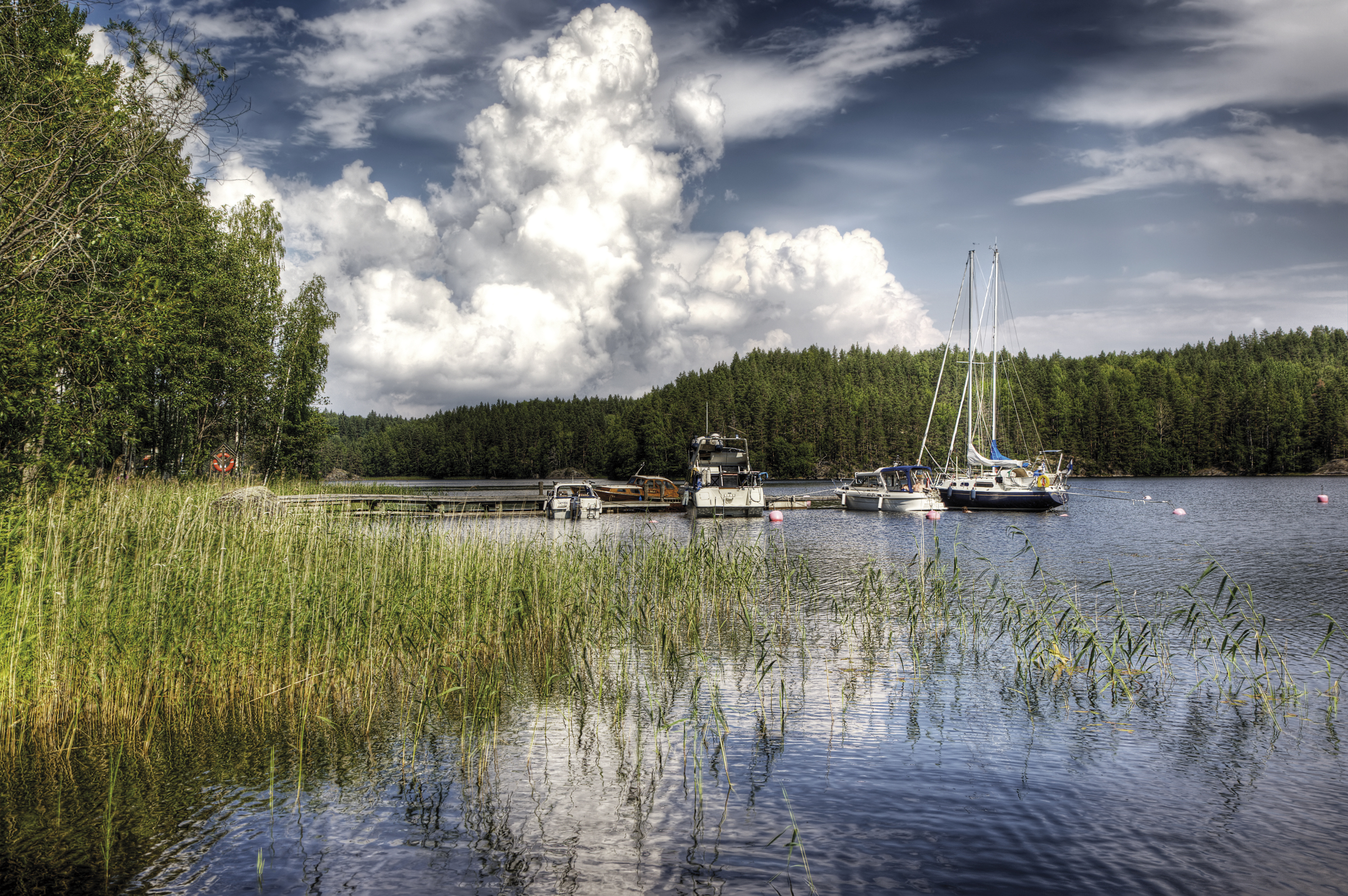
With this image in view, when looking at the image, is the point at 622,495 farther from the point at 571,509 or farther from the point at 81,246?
the point at 81,246

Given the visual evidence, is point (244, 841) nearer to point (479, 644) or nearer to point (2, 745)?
point (2, 745)

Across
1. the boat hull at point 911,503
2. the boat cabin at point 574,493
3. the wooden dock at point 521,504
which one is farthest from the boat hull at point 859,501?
the boat cabin at point 574,493

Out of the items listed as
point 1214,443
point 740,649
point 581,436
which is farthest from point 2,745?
point 581,436

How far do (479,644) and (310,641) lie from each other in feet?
8.16

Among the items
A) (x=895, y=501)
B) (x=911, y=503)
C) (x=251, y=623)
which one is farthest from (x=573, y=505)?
(x=251, y=623)

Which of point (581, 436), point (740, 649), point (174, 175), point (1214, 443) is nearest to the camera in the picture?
point (174, 175)

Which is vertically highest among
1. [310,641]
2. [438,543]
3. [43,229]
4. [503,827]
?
[43,229]

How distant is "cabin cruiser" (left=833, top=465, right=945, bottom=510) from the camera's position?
5234 centimetres

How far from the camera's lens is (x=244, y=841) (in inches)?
251

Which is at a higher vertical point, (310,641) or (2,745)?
(310,641)

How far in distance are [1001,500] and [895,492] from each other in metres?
6.89

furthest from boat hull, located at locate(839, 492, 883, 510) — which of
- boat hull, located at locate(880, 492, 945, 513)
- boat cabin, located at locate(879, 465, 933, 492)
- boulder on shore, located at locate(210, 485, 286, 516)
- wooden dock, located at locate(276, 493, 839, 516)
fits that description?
boulder on shore, located at locate(210, 485, 286, 516)

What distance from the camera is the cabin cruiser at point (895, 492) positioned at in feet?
172

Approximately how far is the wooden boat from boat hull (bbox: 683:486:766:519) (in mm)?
9674
